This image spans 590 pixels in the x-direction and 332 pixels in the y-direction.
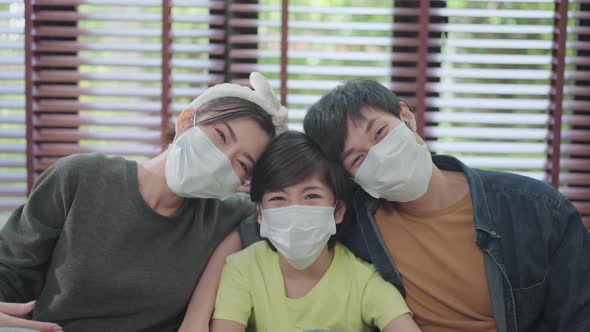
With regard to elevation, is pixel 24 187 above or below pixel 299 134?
below

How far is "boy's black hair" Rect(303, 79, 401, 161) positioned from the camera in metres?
1.67

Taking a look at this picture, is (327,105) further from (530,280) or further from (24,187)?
(24,187)

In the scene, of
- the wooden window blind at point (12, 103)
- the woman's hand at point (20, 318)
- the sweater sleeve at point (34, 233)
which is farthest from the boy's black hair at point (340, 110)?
the wooden window blind at point (12, 103)

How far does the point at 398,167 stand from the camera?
5.37 feet

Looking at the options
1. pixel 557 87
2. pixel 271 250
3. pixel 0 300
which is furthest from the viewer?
pixel 557 87

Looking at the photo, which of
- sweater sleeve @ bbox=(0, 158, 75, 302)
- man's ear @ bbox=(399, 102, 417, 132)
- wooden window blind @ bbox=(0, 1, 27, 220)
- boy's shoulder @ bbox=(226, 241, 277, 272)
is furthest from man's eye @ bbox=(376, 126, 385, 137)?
wooden window blind @ bbox=(0, 1, 27, 220)

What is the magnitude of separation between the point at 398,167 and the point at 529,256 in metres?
0.46

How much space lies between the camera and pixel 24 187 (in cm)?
252

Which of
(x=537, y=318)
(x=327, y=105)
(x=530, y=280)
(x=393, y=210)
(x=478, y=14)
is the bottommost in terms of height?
(x=537, y=318)

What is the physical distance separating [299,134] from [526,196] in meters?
0.68

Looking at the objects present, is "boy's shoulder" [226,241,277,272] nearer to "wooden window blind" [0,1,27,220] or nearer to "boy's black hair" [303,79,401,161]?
"boy's black hair" [303,79,401,161]

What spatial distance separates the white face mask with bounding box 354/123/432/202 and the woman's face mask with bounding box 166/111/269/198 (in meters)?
0.31

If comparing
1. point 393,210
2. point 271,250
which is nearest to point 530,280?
point 393,210

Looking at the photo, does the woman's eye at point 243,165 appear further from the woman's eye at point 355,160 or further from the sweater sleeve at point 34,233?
the sweater sleeve at point 34,233
